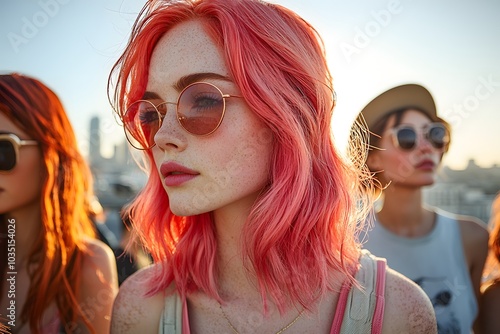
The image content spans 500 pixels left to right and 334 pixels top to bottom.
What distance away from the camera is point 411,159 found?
7.72ft

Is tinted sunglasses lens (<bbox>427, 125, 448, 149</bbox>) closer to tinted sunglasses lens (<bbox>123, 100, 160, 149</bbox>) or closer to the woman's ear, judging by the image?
the woman's ear

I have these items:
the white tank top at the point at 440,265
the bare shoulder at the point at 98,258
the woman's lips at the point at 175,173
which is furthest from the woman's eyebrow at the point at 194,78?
the white tank top at the point at 440,265

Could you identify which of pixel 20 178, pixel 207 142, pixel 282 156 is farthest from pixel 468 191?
pixel 20 178

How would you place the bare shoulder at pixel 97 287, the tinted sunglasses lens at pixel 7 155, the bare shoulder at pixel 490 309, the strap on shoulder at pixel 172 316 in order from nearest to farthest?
the strap on shoulder at pixel 172 316 < the tinted sunglasses lens at pixel 7 155 < the bare shoulder at pixel 97 287 < the bare shoulder at pixel 490 309

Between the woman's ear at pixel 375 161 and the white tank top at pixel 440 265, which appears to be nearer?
the white tank top at pixel 440 265

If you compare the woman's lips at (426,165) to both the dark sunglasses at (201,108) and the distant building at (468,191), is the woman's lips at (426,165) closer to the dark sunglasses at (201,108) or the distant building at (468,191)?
the distant building at (468,191)

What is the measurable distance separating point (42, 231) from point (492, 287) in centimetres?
228

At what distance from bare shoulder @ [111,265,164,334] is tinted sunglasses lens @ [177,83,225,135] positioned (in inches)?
26.3

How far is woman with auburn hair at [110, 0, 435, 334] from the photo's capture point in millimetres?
1383

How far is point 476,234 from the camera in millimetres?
2465

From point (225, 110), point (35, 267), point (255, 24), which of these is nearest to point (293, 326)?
point (225, 110)

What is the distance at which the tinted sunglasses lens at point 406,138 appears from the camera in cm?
234

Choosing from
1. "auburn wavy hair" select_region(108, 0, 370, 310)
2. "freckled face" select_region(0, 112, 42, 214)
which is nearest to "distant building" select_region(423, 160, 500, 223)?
"auburn wavy hair" select_region(108, 0, 370, 310)

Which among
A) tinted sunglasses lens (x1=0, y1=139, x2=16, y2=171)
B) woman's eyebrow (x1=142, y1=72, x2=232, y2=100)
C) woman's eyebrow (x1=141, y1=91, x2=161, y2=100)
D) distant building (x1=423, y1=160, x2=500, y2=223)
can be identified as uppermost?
woman's eyebrow (x1=142, y1=72, x2=232, y2=100)
